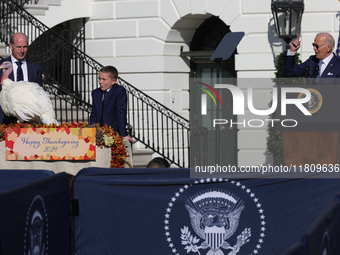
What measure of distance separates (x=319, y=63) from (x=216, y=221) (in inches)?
99.1

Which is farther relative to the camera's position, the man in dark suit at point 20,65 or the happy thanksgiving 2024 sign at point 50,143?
the man in dark suit at point 20,65

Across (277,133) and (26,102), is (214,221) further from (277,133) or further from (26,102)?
(277,133)

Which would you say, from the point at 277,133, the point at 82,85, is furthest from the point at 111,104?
the point at 82,85

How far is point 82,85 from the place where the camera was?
14.8m

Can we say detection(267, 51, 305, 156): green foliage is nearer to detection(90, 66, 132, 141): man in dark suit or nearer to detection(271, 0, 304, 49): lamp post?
detection(271, 0, 304, 49): lamp post

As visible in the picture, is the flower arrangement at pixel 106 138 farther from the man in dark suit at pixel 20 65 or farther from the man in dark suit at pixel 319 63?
the man in dark suit at pixel 319 63

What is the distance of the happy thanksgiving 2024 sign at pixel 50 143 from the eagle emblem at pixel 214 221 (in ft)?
5.03

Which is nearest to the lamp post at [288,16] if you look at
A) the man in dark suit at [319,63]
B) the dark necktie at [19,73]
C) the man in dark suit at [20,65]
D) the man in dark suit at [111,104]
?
the man in dark suit at [319,63]

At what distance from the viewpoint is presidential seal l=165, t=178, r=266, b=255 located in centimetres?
579

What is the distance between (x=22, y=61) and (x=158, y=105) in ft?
21.0

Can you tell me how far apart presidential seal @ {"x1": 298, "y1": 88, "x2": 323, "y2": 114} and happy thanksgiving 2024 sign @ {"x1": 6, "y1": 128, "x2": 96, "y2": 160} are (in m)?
2.39

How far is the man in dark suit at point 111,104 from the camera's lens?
786 centimetres

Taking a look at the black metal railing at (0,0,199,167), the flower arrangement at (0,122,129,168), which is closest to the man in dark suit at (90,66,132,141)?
the flower arrangement at (0,122,129,168)

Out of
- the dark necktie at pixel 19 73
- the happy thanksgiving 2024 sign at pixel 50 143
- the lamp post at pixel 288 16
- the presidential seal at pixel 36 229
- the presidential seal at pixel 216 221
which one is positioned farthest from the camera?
the lamp post at pixel 288 16
